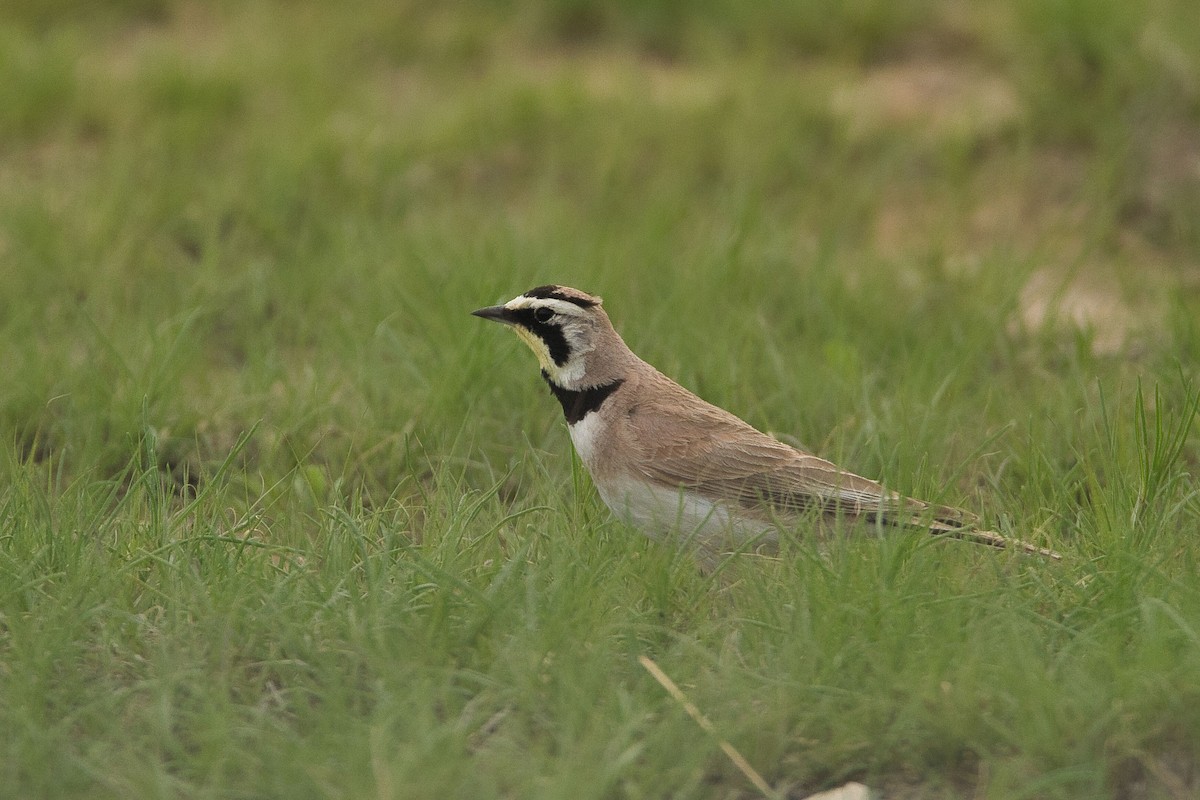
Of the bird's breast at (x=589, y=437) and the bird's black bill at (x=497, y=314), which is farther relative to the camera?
the bird's black bill at (x=497, y=314)

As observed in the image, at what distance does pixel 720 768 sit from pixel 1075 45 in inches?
248

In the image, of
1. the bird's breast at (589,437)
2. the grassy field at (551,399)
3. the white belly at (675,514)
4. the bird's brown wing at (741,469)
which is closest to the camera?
the grassy field at (551,399)

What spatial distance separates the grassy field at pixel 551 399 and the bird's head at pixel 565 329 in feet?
1.05

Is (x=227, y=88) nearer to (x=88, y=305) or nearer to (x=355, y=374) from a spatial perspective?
(x=88, y=305)

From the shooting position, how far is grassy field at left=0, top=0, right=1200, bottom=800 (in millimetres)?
3916

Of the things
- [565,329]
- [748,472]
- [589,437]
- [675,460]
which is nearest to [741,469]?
[748,472]

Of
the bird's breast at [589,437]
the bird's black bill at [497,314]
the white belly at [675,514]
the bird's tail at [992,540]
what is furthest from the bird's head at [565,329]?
the bird's tail at [992,540]

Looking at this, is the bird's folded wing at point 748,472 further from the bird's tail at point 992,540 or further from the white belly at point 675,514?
the bird's tail at point 992,540

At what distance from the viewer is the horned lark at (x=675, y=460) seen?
4.95 metres

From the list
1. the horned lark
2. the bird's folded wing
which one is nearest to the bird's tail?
the horned lark

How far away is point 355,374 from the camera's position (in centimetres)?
635

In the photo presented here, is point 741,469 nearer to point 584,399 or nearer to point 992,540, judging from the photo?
point 584,399

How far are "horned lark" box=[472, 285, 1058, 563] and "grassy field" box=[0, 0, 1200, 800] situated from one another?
0.49ft

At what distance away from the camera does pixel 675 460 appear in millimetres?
5207
